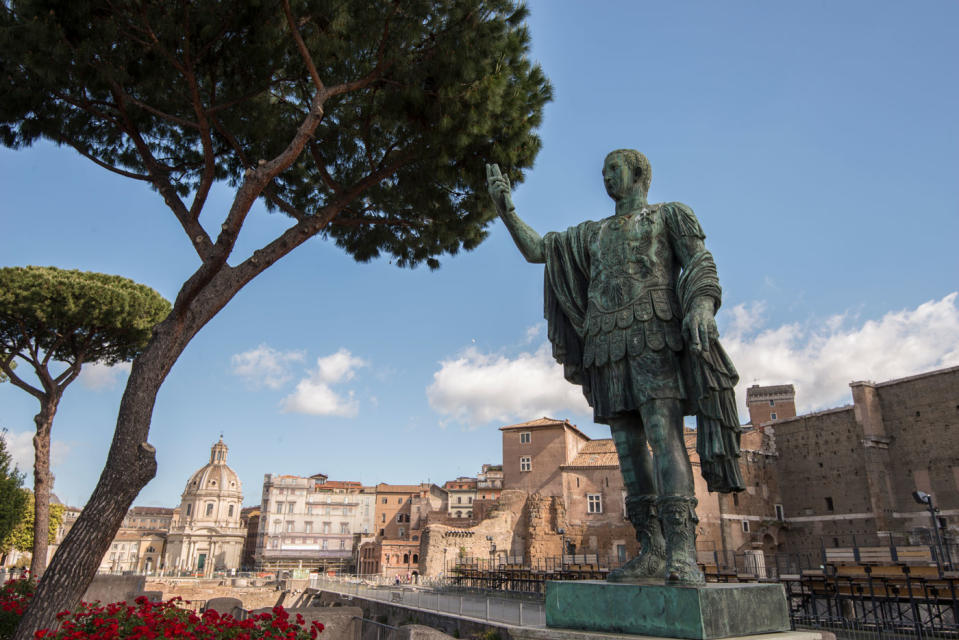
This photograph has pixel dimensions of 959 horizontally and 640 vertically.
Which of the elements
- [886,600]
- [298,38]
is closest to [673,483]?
[298,38]

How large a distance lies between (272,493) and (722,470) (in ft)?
221

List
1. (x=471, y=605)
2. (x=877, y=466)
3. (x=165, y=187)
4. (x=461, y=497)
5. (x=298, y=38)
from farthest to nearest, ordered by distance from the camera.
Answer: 1. (x=461, y=497)
2. (x=877, y=466)
3. (x=471, y=605)
4. (x=165, y=187)
5. (x=298, y=38)

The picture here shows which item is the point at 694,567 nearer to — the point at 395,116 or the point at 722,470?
the point at 722,470

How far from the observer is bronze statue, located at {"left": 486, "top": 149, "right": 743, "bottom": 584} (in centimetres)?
281

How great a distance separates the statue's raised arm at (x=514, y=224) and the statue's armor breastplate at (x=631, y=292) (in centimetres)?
40

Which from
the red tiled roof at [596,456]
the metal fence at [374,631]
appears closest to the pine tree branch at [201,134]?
the metal fence at [374,631]

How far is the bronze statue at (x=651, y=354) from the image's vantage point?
2.81 m

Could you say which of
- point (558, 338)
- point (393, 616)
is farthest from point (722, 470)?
point (393, 616)

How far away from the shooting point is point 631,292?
309 cm

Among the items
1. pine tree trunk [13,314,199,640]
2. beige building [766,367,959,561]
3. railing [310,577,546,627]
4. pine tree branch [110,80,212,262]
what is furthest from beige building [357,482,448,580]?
pine tree trunk [13,314,199,640]

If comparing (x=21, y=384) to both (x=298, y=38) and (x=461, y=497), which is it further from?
(x=461, y=497)

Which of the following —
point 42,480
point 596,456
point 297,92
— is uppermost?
point 297,92

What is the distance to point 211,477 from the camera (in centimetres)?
6762

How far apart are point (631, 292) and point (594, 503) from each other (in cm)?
3516
